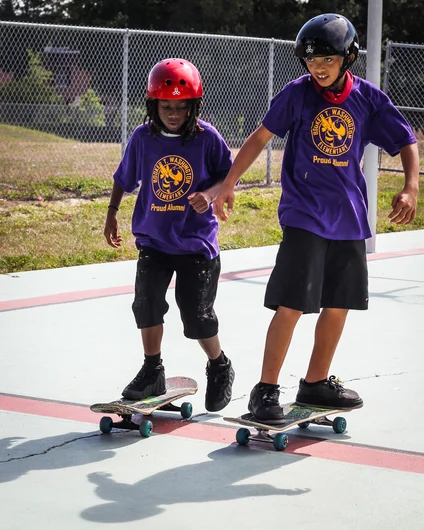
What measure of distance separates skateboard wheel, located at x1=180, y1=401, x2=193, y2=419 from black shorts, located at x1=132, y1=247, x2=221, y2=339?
0.31m

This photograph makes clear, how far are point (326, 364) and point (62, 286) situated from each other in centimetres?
374

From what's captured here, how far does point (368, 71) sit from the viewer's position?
31.9 ft

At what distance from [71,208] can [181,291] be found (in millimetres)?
7059

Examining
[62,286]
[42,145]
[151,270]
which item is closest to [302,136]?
[151,270]

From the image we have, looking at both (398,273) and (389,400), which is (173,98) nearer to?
(389,400)

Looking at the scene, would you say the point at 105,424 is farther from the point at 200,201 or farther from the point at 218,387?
the point at 200,201

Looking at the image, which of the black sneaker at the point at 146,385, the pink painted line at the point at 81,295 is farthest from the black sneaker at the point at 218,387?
the pink painted line at the point at 81,295

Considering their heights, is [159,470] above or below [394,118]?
below

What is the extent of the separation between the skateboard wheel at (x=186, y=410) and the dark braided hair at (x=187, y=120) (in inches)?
47.7

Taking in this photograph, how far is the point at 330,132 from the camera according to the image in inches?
177

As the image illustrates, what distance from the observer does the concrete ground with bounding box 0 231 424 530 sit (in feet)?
12.0

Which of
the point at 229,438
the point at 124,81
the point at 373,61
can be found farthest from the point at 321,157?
the point at 124,81

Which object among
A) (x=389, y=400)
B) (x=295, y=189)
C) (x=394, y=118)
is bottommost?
(x=389, y=400)

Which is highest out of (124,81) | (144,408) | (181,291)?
(124,81)
